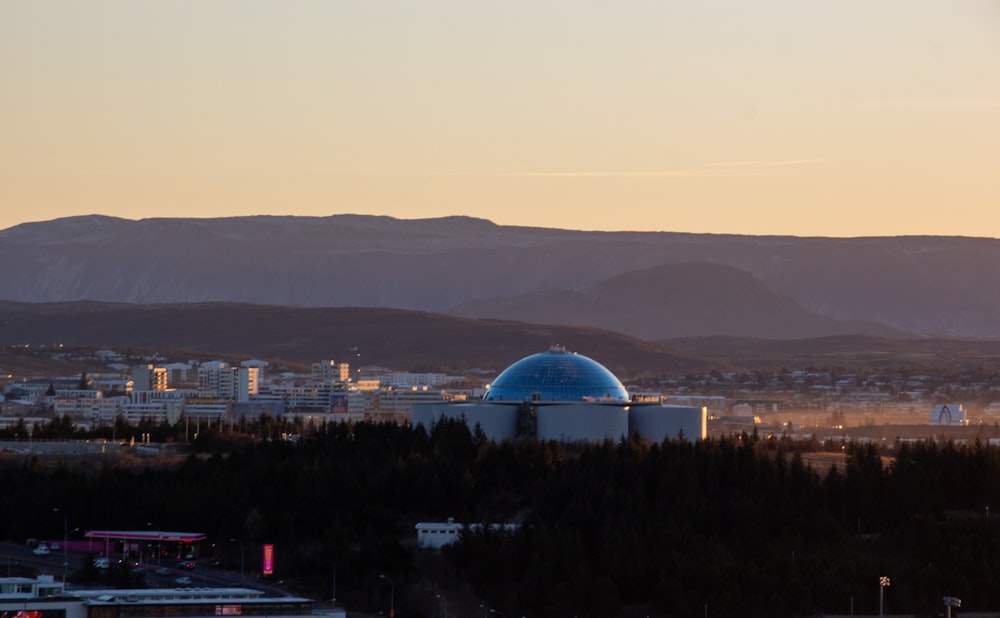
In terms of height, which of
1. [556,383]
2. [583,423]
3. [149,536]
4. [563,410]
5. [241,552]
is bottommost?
[241,552]

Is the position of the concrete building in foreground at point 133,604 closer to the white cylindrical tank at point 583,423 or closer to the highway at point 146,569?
the highway at point 146,569

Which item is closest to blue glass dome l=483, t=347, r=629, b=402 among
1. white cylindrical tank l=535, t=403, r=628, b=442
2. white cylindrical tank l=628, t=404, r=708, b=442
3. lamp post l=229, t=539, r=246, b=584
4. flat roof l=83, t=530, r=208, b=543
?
white cylindrical tank l=628, t=404, r=708, b=442

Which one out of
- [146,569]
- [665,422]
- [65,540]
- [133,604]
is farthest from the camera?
[665,422]

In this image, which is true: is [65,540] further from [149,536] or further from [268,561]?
[268,561]

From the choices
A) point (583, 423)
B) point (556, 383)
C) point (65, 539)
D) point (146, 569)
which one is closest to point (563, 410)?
point (583, 423)

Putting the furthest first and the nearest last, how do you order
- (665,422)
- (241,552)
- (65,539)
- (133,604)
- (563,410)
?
(665,422), (563,410), (65,539), (241,552), (133,604)

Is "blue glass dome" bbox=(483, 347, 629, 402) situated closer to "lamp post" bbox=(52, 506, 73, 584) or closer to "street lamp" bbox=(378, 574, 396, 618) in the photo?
"lamp post" bbox=(52, 506, 73, 584)

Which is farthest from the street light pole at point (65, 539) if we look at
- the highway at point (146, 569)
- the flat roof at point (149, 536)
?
the flat roof at point (149, 536)
